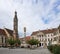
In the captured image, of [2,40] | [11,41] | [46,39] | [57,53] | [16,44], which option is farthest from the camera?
[46,39]

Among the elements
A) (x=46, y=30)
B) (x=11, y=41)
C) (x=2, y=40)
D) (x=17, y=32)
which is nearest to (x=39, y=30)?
(x=46, y=30)

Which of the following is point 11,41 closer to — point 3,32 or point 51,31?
point 3,32

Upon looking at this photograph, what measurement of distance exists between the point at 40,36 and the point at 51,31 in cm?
828

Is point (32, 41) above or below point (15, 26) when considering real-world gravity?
below

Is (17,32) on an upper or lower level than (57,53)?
upper

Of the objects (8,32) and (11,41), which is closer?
(11,41)

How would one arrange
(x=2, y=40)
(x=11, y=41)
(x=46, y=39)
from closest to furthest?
(x=11, y=41) < (x=2, y=40) < (x=46, y=39)

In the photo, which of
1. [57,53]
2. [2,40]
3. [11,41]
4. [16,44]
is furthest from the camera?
[2,40]

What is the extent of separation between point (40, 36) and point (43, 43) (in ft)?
17.4

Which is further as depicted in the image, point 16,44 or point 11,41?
point 16,44

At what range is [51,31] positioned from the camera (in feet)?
364

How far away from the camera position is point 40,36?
115m

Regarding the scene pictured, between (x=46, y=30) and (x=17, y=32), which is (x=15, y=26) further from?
(x=46, y=30)

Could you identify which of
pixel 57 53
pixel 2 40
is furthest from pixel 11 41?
pixel 57 53
